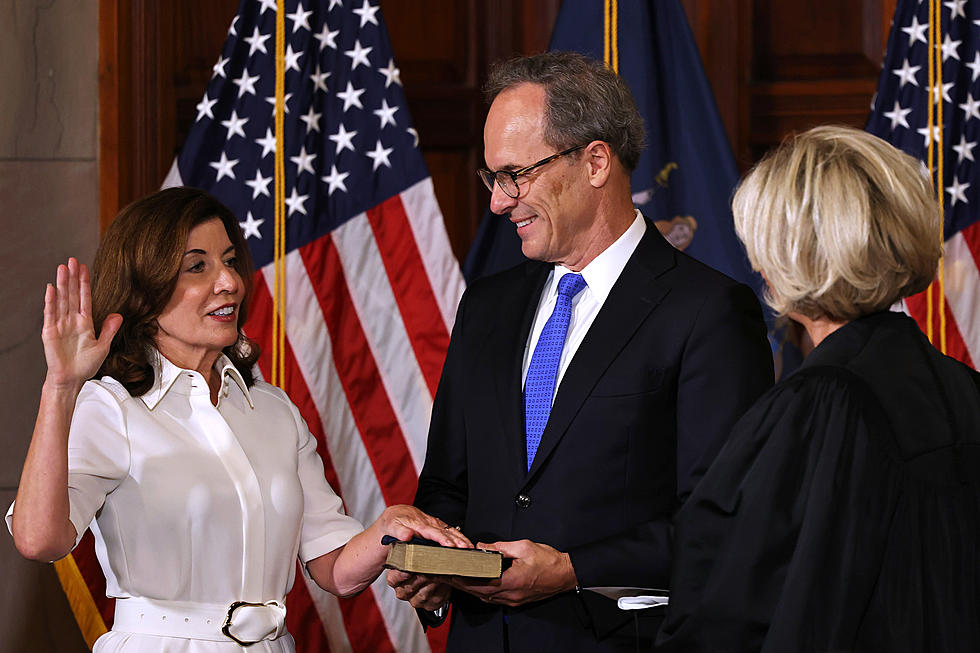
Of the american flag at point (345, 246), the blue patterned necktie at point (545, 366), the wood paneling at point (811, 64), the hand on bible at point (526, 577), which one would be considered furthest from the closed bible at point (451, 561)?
the wood paneling at point (811, 64)

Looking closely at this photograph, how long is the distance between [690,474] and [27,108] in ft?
7.87

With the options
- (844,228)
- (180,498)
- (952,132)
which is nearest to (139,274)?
(180,498)

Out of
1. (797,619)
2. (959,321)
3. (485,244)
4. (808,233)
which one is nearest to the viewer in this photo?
(797,619)

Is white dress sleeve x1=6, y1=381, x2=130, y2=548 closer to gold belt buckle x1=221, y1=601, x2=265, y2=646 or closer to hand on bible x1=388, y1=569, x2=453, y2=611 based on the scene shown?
gold belt buckle x1=221, y1=601, x2=265, y2=646

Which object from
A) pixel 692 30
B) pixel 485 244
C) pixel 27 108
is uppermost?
pixel 692 30

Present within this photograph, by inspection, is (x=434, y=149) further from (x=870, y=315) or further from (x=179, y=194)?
(x=870, y=315)

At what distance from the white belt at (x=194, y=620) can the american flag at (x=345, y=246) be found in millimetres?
1171

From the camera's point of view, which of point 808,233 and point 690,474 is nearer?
point 808,233

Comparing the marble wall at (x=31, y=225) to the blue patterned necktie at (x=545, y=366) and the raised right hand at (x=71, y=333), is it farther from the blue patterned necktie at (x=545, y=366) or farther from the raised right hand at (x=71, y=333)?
the blue patterned necktie at (x=545, y=366)

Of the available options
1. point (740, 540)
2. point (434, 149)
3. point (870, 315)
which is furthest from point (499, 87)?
point (434, 149)

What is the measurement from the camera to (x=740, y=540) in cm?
148

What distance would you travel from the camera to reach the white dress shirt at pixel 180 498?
2.11 meters

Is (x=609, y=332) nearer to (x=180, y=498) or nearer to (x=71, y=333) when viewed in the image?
(x=180, y=498)

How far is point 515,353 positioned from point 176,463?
0.72 meters
